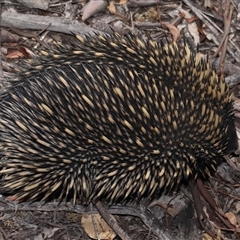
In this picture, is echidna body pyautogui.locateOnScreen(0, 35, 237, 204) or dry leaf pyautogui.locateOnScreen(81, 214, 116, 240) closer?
echidna body pyautogui.locateOnScreen(0, 35, 237, 204)

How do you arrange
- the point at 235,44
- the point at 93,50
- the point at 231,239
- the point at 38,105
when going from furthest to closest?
the point at 235,44, the point at 231,239, the point at 93,50, the point at 38,105

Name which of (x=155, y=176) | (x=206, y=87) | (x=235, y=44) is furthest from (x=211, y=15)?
(x=155, y=176)

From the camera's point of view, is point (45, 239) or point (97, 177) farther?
point (45, 239)

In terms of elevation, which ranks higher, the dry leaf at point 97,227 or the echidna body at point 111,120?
the echidna body at point 111,120

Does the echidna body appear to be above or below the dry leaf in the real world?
above

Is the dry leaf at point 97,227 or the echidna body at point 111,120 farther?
the dry leaf at point 97,227

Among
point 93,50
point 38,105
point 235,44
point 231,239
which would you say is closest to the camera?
point 38,105

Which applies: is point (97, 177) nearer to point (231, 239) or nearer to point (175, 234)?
point (175, 234)

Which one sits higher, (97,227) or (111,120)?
(111,120)
